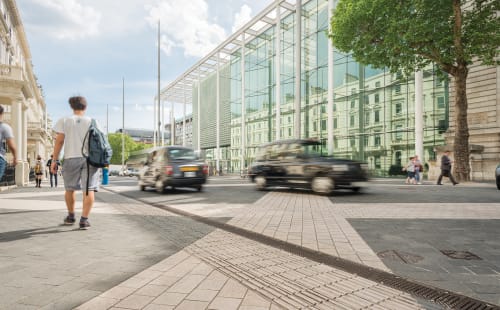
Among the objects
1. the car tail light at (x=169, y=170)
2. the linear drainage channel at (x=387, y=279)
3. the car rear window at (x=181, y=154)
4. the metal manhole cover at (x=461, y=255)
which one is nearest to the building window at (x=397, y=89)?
the car rear window at (x=181, y=154)

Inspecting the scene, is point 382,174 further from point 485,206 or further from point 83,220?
point 83,220

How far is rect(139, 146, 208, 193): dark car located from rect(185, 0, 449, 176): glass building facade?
15.3 feet

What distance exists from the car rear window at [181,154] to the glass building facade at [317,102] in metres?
4.93

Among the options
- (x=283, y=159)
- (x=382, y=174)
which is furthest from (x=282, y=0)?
(x=283, y=159)

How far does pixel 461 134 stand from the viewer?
15.6 m

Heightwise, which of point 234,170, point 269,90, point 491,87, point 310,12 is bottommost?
point 234,170

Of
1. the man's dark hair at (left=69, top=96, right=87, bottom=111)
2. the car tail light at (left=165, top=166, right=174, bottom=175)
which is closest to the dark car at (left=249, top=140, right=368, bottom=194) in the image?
the car tail light at (left=165, top=166, right=174, bottom=175)

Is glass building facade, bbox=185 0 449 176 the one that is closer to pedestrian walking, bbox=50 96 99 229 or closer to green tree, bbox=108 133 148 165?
pedestrian walking, bbox=50 96 99 229

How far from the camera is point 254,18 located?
1294 inches

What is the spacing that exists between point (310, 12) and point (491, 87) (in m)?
17.3

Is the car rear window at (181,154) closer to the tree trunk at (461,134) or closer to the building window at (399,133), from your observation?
the tree trunk at (461,134)

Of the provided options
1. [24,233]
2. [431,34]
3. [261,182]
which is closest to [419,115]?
[431,34]

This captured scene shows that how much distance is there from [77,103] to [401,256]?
5.04m

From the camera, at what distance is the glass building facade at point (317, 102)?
2278 cm
